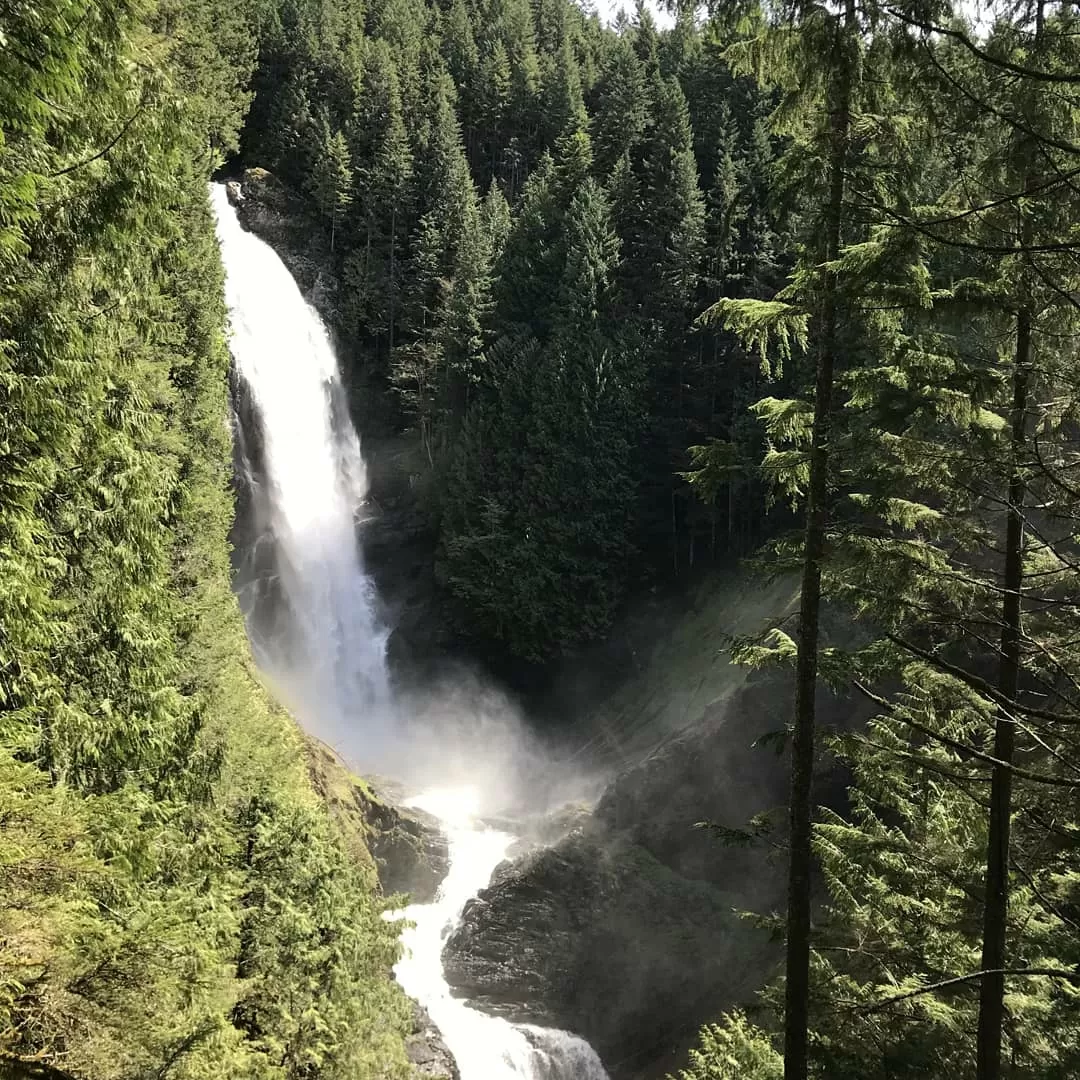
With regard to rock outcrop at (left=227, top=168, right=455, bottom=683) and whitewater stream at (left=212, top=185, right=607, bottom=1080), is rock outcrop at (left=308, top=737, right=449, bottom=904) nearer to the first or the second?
whitewater stream at (left=212, top=185, right=607, bottom=1080)

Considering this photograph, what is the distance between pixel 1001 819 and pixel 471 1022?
14308 mm

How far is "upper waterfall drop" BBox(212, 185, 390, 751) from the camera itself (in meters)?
28.2

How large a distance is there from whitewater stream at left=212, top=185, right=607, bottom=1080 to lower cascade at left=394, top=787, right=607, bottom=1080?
0.97 m

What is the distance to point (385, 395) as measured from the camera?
3516 centimetres

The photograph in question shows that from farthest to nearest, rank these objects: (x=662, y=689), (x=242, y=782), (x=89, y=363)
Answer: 1. (x=662, y=689)
2. (x=242, y=782)
3. (x=89, y=363)

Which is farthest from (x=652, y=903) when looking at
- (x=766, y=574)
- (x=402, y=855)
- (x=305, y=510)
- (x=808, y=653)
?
(x=305, y=510)

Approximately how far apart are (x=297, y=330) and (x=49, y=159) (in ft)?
101

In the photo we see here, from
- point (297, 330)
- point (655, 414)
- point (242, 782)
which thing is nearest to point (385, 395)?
point (297, 330)

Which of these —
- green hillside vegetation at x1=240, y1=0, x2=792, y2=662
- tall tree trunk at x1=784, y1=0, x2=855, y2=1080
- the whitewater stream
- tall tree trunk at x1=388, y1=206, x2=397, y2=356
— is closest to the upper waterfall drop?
the whitewater stream

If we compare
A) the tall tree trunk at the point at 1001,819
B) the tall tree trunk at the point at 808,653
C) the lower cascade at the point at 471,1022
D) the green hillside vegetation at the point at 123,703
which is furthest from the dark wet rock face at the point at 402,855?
the tall tree trunk at the point at 1001,819

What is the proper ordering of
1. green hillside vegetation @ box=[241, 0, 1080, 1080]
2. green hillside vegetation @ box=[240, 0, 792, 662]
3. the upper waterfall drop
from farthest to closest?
the upper waterfall drop, green hillside vegetation @ box=[240, 0, 792, 662], green hillside vegetation @ box=[241, 0, 1080, 1080]

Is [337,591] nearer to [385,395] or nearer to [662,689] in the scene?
[385,395]

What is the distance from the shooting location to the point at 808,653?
734cm

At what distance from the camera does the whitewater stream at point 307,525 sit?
27.7 m
